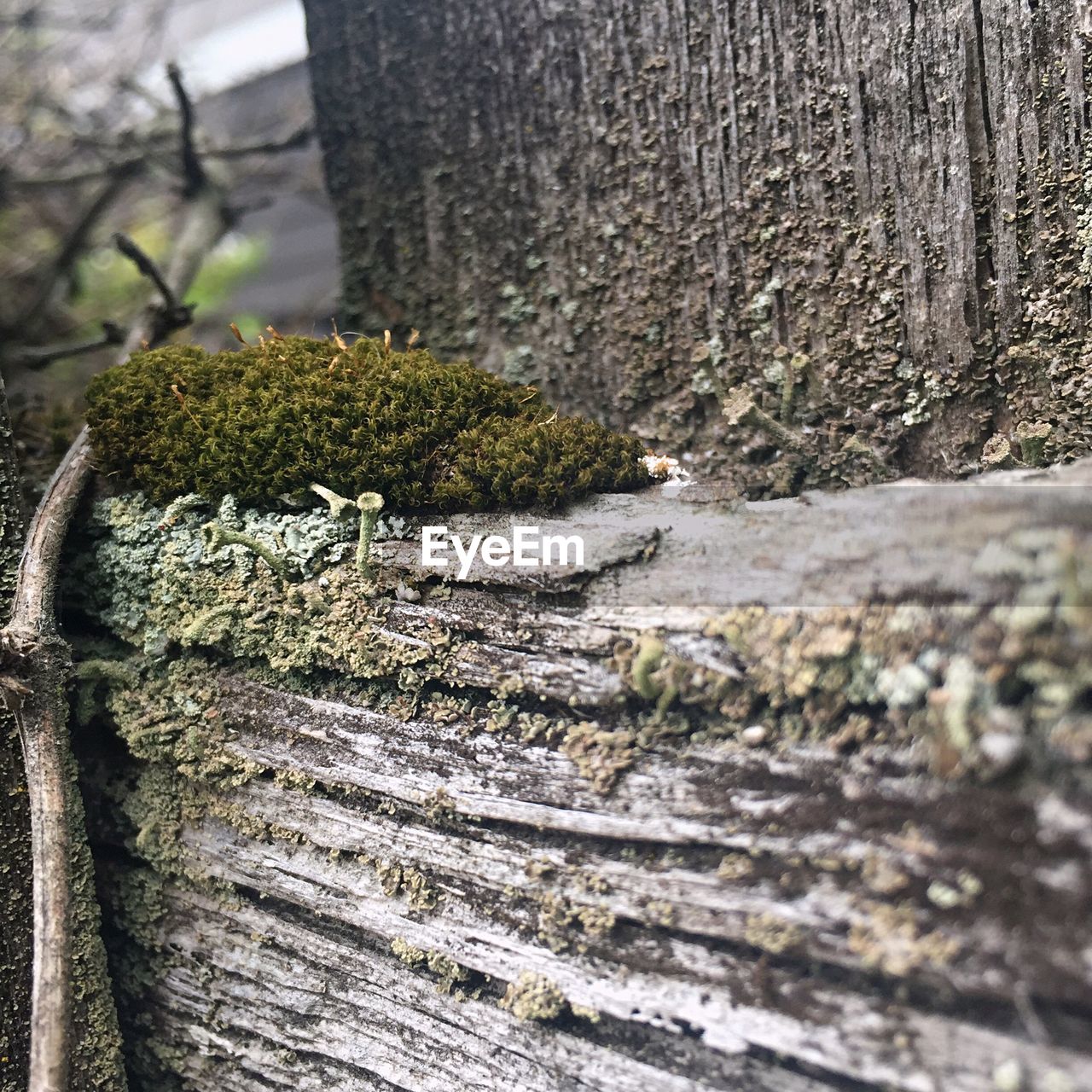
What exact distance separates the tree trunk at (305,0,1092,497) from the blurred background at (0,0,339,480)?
1.32 meters

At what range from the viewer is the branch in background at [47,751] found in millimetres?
1950

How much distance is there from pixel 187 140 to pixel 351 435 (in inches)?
106

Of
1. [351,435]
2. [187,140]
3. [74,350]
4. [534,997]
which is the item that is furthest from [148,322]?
[534,997]

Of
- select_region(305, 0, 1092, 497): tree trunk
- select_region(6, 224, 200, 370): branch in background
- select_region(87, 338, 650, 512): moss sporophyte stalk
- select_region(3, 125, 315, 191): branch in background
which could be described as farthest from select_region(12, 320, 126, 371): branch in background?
select_region(3, 125, 315, 191): branch in background

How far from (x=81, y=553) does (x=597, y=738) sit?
1595 mm

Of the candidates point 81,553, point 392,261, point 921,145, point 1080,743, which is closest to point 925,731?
point 1080,743

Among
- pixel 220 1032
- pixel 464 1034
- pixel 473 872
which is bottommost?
pixel 220 1032

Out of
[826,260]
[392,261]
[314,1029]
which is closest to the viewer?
[314,1029]

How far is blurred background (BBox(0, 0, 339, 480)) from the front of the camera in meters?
4.34

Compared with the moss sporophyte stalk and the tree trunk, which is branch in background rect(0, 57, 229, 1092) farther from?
the tree trunk

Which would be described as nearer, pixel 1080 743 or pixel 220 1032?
pixel 1080 743

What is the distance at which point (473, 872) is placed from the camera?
5.88 ft

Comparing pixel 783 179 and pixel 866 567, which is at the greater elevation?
pixel 783 179

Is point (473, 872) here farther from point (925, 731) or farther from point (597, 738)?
point (925, 731)
